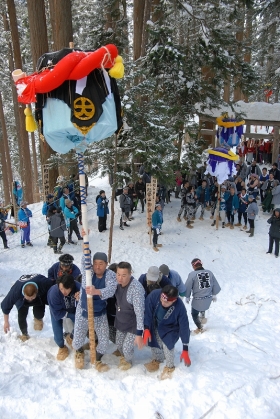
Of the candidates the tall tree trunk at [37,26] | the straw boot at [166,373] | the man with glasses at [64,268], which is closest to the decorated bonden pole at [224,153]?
the tall tree trunk at [37,26]

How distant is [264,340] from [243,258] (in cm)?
518

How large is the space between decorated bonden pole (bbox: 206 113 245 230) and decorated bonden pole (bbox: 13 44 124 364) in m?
8.46

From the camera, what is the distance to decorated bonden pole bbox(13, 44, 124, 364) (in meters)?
4.23

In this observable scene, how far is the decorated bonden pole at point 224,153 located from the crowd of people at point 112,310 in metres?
7.85

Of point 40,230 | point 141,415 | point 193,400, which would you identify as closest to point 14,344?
point 141,415

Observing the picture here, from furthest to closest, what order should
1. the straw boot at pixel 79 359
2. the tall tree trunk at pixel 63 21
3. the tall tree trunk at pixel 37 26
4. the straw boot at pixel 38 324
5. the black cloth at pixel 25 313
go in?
1. the tall tree trunk at pixel 37 26
2. the tall tree trunk at pixel 63 21
3. the straw boot at pixel 38 324
4. the black cloth at pixel 25 313
5. the straw boot at pixel 79 359

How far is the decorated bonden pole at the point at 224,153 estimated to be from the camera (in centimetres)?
1235

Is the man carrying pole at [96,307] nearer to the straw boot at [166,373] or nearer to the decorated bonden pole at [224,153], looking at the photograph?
the straw boot at [166,373]

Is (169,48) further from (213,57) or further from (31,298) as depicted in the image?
(31,298)

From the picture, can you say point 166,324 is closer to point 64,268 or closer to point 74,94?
point 64,268

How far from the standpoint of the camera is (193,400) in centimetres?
411

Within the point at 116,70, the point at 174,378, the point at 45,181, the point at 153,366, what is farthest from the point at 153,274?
the point at 45,181

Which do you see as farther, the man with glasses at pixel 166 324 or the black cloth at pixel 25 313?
the black cloth at pixel 25 313

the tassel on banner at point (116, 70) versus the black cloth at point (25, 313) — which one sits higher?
the tassel on banner at point (116, 70)
